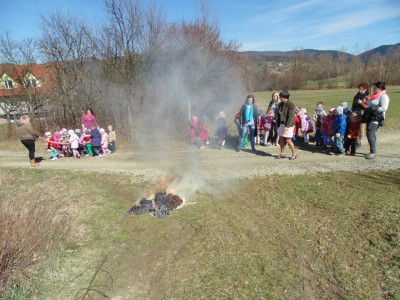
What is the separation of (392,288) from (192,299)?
2.34 m

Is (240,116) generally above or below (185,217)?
above

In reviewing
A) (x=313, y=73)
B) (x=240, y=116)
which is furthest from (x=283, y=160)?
(x=313, y=73)

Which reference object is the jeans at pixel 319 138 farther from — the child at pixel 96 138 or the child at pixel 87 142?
the child at pixel 87 142

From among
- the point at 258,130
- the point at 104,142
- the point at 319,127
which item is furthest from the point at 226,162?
the point at 104,142

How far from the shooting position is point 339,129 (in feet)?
25.5

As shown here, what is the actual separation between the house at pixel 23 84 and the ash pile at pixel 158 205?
10446 mm

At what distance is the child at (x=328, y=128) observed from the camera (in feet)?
27.1

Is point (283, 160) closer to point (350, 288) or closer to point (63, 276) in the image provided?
point (350, 288)


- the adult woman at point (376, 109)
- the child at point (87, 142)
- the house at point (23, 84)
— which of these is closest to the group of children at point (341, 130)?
the adult woman at point (376, 109)

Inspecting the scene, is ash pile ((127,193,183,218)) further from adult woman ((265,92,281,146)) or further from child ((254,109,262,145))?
adult woman ((265,92,281,146))

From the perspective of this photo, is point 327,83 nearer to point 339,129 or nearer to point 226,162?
point 339,129

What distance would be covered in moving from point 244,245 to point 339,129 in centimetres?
506

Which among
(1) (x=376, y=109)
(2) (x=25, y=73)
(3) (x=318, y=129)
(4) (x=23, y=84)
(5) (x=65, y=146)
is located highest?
(2) (x=25, y=73)

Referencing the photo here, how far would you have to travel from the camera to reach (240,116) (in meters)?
9.11
